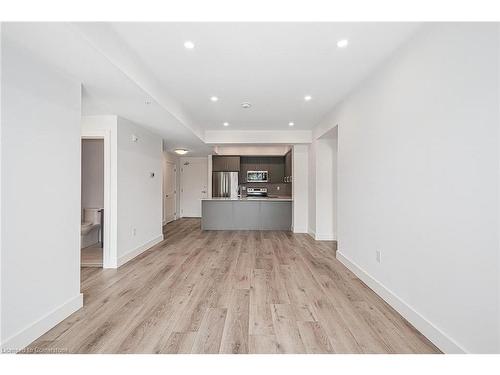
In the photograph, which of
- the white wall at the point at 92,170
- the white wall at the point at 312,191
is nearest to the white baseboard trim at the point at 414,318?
the white wall at the point at 312,191

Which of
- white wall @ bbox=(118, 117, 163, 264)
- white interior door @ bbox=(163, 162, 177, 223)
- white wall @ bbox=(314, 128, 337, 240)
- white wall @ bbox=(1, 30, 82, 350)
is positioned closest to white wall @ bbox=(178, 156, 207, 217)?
white interior door @ bbox=(163, 162, 177, 223)

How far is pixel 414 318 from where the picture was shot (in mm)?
1955

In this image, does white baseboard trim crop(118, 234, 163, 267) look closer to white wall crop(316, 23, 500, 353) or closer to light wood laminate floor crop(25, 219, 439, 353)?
light wood laminate floor crop(25, 219, 439, 353)

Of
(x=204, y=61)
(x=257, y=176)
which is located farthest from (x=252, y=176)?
(x=204, y=61)

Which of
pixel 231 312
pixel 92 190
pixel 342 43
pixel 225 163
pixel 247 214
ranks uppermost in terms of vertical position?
pixel 342 43

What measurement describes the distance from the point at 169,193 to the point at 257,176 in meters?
3.01

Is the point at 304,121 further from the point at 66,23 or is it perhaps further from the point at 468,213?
the point at 66,23

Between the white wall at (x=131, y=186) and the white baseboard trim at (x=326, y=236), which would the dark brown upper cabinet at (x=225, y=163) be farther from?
the white baseboard trim at (x=326, y=236)

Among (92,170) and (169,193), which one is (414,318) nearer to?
(92,170)

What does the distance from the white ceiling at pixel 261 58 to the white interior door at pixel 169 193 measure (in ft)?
14.2

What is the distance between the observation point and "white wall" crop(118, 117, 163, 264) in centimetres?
362
